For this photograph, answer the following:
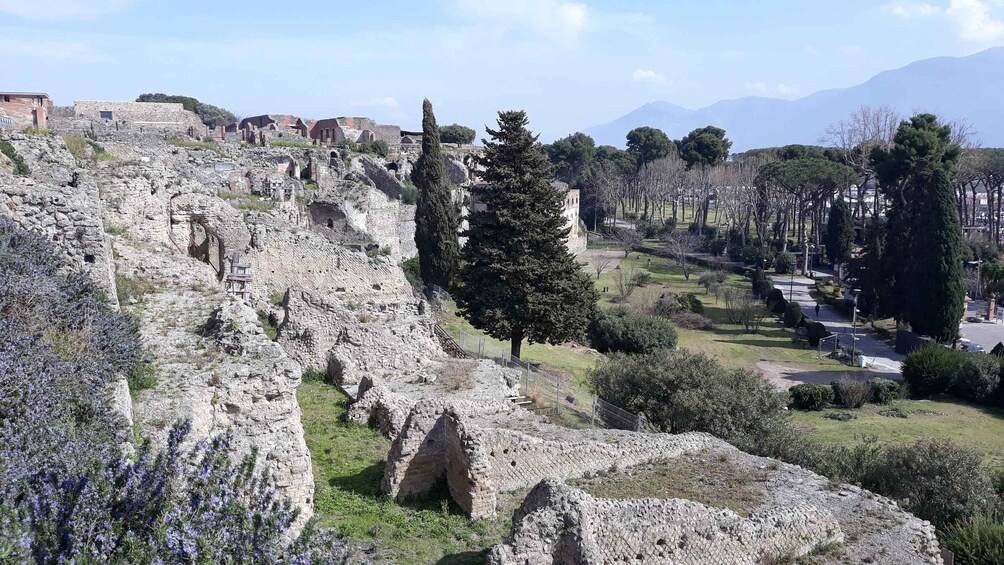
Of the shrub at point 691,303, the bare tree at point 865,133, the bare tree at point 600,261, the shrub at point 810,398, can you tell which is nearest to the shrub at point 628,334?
the shrub at point 810,398

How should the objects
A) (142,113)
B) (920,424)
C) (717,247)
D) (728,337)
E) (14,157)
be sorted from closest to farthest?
(14,157) → (920,424) → (728,337) → (142,113) → (717,247)

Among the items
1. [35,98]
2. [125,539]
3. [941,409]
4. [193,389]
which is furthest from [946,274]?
[35,98]

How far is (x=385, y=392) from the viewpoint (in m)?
14.1

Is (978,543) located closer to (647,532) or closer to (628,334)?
(647,532)

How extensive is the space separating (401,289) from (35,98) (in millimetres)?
29288

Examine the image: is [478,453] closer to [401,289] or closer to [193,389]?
[193,389]

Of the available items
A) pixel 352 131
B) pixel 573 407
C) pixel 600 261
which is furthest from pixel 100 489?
pixel 352 131

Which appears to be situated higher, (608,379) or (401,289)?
(401,289)

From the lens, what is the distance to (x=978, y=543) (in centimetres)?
1200

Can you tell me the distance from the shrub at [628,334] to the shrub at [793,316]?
10.4 metres

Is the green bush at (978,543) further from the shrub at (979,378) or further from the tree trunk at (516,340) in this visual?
the shrub at (979,378)

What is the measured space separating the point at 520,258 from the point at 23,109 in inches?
1084

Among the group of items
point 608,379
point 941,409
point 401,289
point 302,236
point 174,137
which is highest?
point 174,137

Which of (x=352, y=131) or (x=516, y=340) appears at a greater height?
(x=352, y=131)
